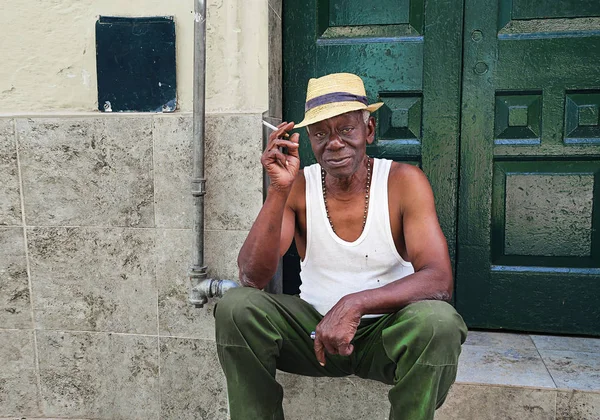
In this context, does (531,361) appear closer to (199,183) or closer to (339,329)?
(339,329)

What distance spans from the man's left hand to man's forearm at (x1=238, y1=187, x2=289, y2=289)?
40 centimetres

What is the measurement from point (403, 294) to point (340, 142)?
65 centimetres

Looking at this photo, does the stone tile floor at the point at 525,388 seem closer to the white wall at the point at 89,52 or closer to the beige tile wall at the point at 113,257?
the beige tile wall at the point at 113,257

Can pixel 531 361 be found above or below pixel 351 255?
below

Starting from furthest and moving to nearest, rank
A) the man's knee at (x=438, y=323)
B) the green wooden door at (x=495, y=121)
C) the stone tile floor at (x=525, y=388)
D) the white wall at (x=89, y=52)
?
the green wooden door at (x=495, y=121), the white wall at (x=89, y=52), the stone tile floor at (x=525, y=388), the man's knee at (x=438, y=323)

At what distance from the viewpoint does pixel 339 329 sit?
81.7 inches

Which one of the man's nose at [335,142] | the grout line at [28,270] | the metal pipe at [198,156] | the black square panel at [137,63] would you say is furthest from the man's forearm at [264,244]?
the grout line at [28,270]

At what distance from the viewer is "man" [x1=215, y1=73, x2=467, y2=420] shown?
79.0 inches

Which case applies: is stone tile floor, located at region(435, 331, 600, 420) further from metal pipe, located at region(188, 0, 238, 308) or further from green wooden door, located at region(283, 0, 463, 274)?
metal pipe, located at region(188, 0, 238, 308)

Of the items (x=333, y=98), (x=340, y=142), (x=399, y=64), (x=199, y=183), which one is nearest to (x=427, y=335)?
(x=340, y=142)

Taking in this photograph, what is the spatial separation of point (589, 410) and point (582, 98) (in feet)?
5.08

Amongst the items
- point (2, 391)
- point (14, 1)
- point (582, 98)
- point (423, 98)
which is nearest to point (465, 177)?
point (423, 98)

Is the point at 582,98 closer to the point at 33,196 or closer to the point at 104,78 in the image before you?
the point at 104,78

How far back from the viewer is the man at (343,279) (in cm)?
201
